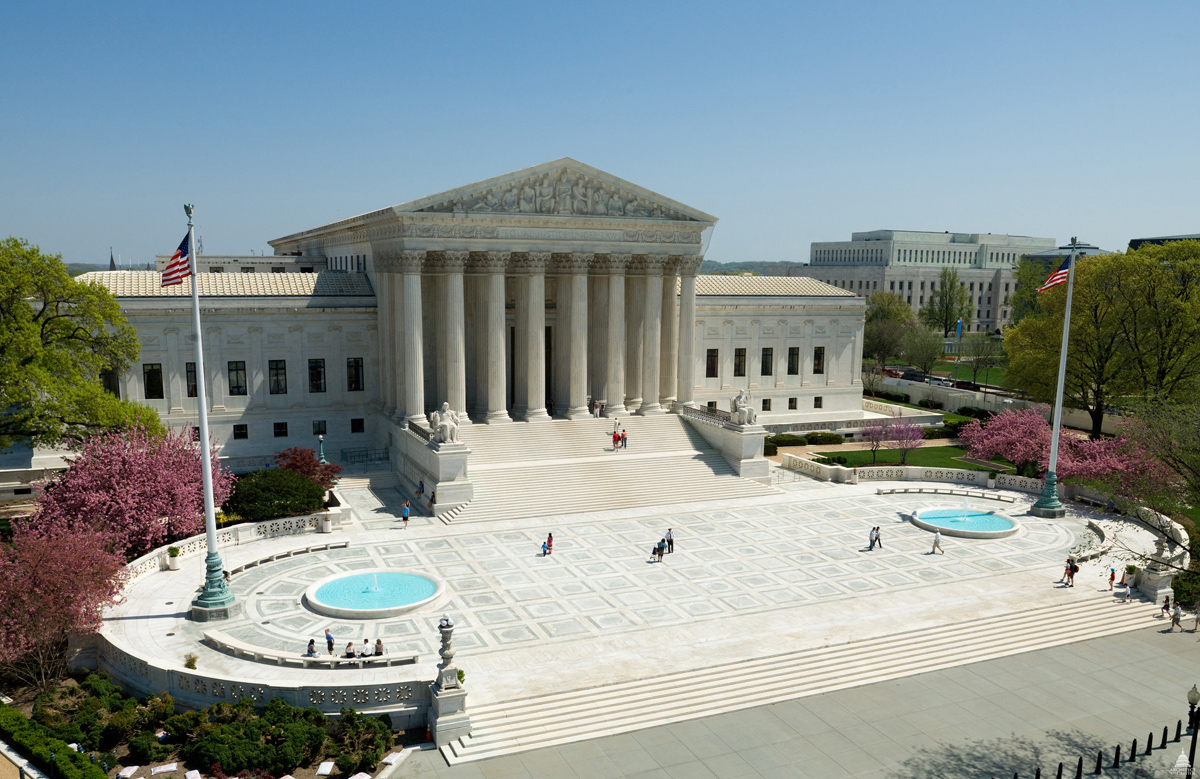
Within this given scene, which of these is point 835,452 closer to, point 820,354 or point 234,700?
point 820,354

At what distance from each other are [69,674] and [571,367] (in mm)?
35014

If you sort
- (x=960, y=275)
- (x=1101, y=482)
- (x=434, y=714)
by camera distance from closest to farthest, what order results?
(x=434, y=714) → (x=1101, y=482) → (x=960, y=275)

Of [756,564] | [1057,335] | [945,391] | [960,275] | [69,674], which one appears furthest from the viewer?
[960,275]

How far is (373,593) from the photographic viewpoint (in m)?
36.2

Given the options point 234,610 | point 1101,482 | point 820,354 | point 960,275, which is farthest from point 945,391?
point 960,275

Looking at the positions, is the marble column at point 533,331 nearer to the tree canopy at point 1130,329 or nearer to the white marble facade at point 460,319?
the white marble facade at point 460,319

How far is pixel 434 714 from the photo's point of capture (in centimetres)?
2634

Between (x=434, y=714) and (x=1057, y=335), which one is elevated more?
(x=1057, y=335)

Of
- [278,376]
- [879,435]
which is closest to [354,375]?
[278,376]

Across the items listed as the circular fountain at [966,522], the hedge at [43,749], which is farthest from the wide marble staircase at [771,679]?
the hedge at [43,749]

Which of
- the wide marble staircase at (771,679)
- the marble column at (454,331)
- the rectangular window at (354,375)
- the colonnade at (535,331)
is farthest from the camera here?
the rectangular window at (354,375)

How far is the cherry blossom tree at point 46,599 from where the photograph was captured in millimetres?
28250

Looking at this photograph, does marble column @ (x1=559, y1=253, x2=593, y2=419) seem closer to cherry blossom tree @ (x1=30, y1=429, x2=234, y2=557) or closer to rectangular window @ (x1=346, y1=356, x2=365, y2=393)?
rectangular window @ (x1=346, y1=356, x2=365, y2=393)

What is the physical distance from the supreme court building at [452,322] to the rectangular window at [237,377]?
93 mm
